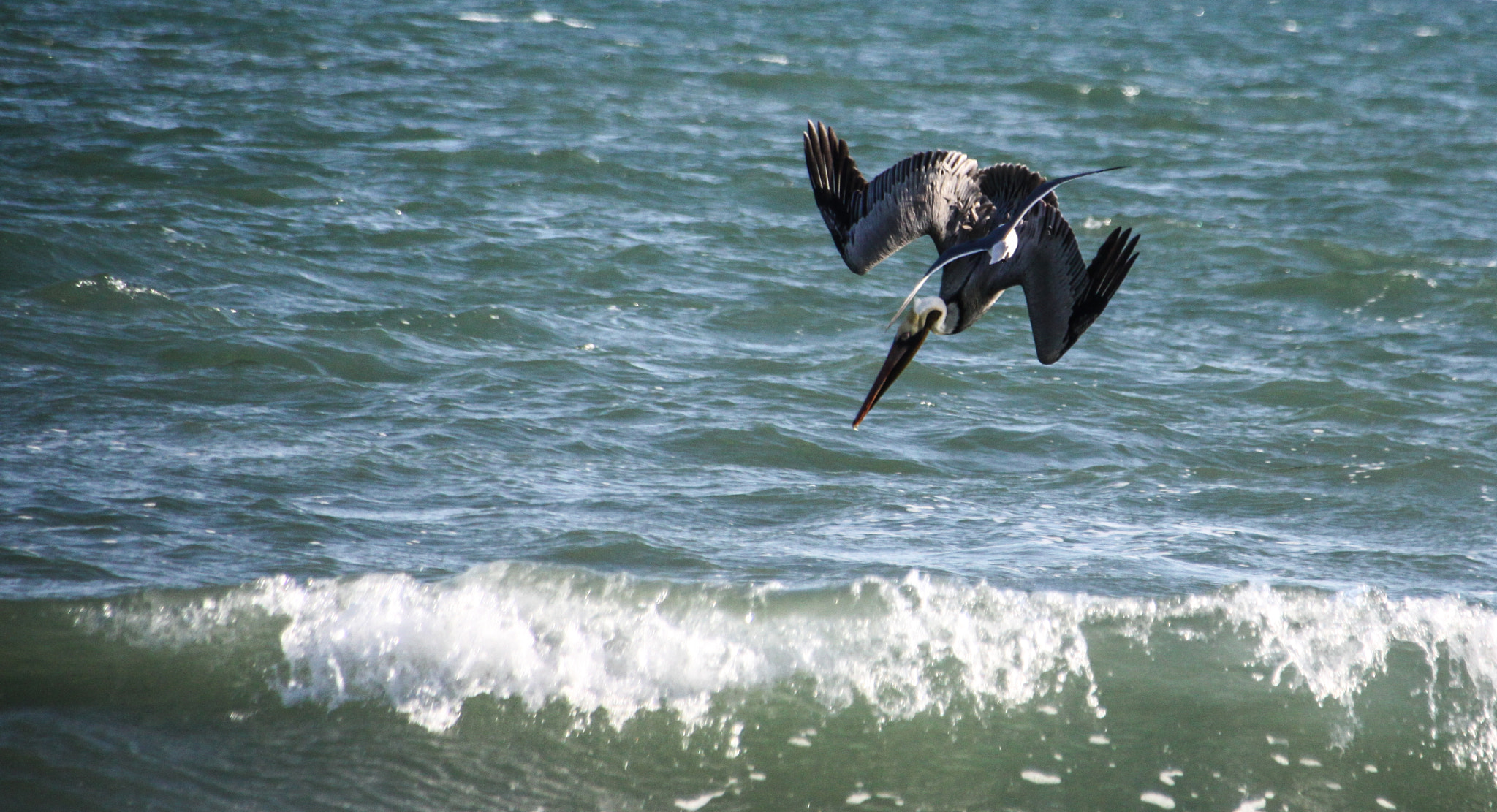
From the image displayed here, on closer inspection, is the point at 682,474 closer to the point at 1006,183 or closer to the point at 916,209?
the point at 916,209

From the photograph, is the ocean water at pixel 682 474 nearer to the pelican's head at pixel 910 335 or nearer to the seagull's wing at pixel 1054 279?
the pelican's head at pixel 910 335

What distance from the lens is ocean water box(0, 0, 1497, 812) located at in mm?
5504

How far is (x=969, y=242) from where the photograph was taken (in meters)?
5.80

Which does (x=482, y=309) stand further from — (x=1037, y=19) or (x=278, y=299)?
(x=1037, y=19)

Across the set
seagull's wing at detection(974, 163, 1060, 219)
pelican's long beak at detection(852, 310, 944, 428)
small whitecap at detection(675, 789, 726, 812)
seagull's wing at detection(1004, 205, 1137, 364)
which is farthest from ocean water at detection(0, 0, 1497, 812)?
seagull's wing at detection(974, 163, 1060, 219)

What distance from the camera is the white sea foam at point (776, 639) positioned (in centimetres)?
574

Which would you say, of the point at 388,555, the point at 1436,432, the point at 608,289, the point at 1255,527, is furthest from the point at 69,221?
A: the point at 1436,432

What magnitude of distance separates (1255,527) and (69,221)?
8.48 m

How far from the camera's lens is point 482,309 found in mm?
10039

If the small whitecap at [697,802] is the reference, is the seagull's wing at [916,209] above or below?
above

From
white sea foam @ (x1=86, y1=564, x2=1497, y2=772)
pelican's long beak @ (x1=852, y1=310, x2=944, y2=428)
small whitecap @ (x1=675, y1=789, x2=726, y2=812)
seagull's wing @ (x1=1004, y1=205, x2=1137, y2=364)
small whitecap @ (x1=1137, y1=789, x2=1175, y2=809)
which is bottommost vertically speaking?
small whitecap @ (x1=675, y1=789, x2=726, y2=812)

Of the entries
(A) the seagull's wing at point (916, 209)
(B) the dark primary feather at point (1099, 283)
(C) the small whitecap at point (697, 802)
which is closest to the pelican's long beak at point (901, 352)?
(A) the seagull's wing at point (916, 209)

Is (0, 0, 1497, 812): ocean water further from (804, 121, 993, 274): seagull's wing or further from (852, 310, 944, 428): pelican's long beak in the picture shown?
(804, 121, 993, 274): seagull's wing

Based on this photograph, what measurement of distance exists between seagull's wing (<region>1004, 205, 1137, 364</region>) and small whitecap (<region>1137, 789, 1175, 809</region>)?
168 cm
